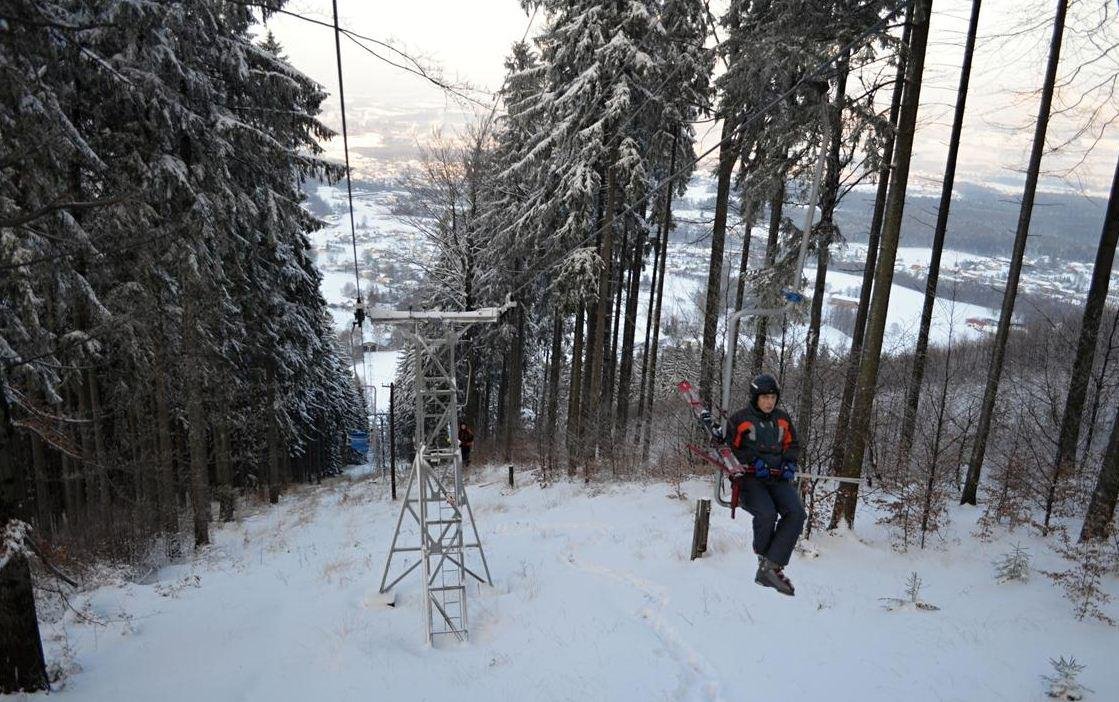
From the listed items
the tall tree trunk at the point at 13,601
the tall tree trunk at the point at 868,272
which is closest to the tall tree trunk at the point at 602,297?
the tall tree trunk at the point at 868,272

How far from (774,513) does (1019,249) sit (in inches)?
420

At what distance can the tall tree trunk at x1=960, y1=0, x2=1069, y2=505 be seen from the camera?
1212 centimetres

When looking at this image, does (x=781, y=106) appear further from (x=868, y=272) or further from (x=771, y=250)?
(x=868, y=272)

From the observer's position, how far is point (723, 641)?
28.8ft

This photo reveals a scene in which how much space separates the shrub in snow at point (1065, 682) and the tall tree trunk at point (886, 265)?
13.6ft

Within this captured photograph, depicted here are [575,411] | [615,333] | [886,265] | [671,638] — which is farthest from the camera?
[615,333]

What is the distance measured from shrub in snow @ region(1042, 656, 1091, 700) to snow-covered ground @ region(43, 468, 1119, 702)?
16cm

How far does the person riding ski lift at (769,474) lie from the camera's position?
274 inches

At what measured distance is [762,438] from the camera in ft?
22.9

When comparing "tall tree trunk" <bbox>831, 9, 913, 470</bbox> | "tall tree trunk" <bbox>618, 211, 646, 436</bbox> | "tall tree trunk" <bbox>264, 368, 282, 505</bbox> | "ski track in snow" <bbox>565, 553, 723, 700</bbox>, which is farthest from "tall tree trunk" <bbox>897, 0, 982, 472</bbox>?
"tall tree trunk" <bbox>264, 368, 282, 505</bbox>

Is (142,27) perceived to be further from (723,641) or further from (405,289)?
(405,289)

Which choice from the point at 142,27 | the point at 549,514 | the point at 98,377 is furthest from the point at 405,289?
the point at 142,27

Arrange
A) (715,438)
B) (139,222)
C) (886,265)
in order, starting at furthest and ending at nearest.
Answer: (139,222)
(886,265)
(715,438)

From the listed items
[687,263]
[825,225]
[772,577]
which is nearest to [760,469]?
[772,577]
